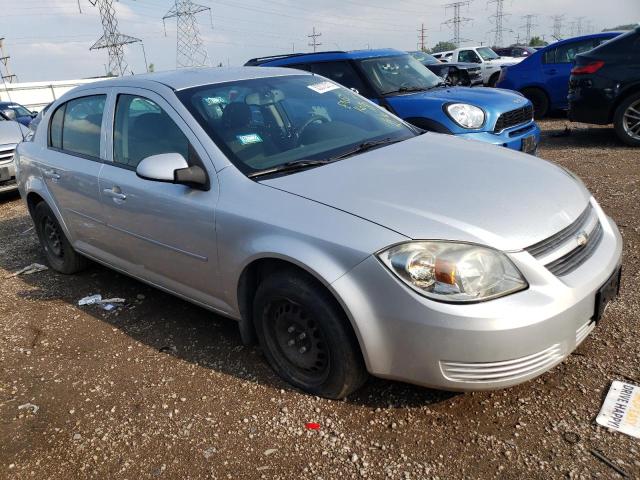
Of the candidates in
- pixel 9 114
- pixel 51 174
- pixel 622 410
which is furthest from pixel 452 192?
pixel 9 114

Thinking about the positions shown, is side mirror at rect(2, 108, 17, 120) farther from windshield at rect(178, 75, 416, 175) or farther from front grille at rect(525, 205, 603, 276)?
front grille at rect(525, 205, 603, 276)

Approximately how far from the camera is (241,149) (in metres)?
2.99

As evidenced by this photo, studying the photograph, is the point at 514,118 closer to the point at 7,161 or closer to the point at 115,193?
the point at 115,193

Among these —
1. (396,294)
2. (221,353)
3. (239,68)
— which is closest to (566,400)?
(396,294)

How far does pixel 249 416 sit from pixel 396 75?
17.4ft

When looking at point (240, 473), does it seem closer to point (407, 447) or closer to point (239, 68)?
point (407, 447)

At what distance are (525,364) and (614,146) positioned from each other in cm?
682

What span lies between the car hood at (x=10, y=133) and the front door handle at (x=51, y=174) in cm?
437

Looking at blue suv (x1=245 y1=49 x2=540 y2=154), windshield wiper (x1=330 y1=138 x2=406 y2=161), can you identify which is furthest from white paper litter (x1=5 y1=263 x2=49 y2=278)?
blue suv (x1=245 y1=49 x2=540 y2=154)

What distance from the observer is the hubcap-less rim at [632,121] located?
24.1 ft

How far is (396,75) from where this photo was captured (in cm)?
686

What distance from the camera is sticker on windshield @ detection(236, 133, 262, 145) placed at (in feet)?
10.0

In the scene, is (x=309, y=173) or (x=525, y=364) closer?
(x=525, y=364)

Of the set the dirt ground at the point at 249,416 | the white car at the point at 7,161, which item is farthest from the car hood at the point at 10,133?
the dirt ground at the point at 249,416
